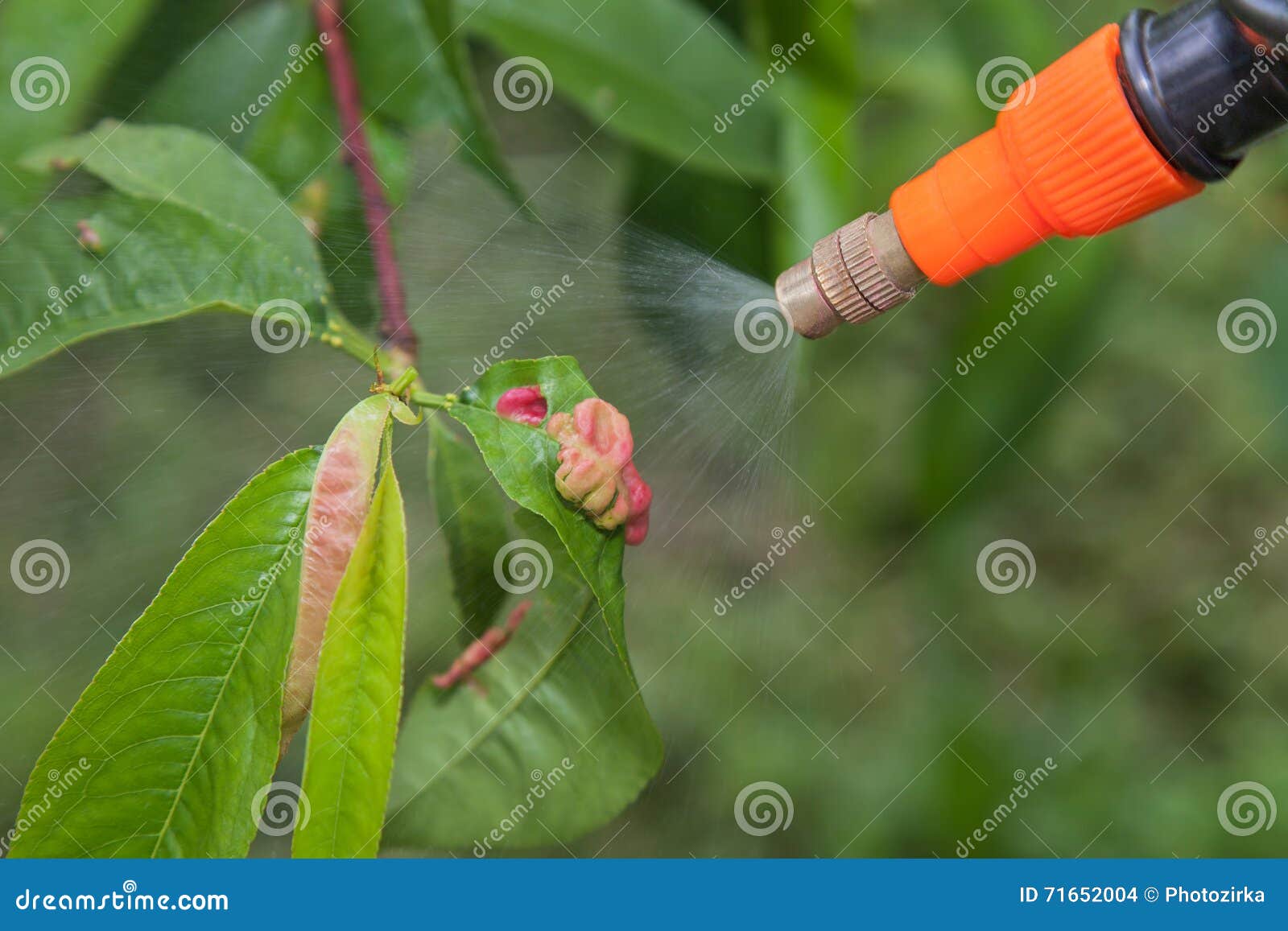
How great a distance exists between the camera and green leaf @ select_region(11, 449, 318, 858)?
2.29ft

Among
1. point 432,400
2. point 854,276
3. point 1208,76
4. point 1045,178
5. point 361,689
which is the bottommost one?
point 361,689

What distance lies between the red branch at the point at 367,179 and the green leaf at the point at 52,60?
0.18m

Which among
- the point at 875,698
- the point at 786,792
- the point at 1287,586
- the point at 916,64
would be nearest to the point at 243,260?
the point at 916,64

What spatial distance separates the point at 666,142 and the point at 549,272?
0.24 m

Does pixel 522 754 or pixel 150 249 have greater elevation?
pixel 150 249

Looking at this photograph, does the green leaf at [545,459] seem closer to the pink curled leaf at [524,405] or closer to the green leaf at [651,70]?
the pink curled leaf at [524,405]

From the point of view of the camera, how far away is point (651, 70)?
1136 millimetres

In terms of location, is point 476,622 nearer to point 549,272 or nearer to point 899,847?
point 549,272

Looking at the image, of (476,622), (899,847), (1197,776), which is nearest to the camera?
(476,622)

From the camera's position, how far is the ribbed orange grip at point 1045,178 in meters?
0.70

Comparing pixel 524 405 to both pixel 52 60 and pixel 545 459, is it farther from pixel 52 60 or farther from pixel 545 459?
pixel 52 60

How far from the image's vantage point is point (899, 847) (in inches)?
66.9

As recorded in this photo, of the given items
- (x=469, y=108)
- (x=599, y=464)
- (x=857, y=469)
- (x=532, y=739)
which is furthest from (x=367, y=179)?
(x=857, y=469)

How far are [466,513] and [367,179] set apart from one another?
354mm
